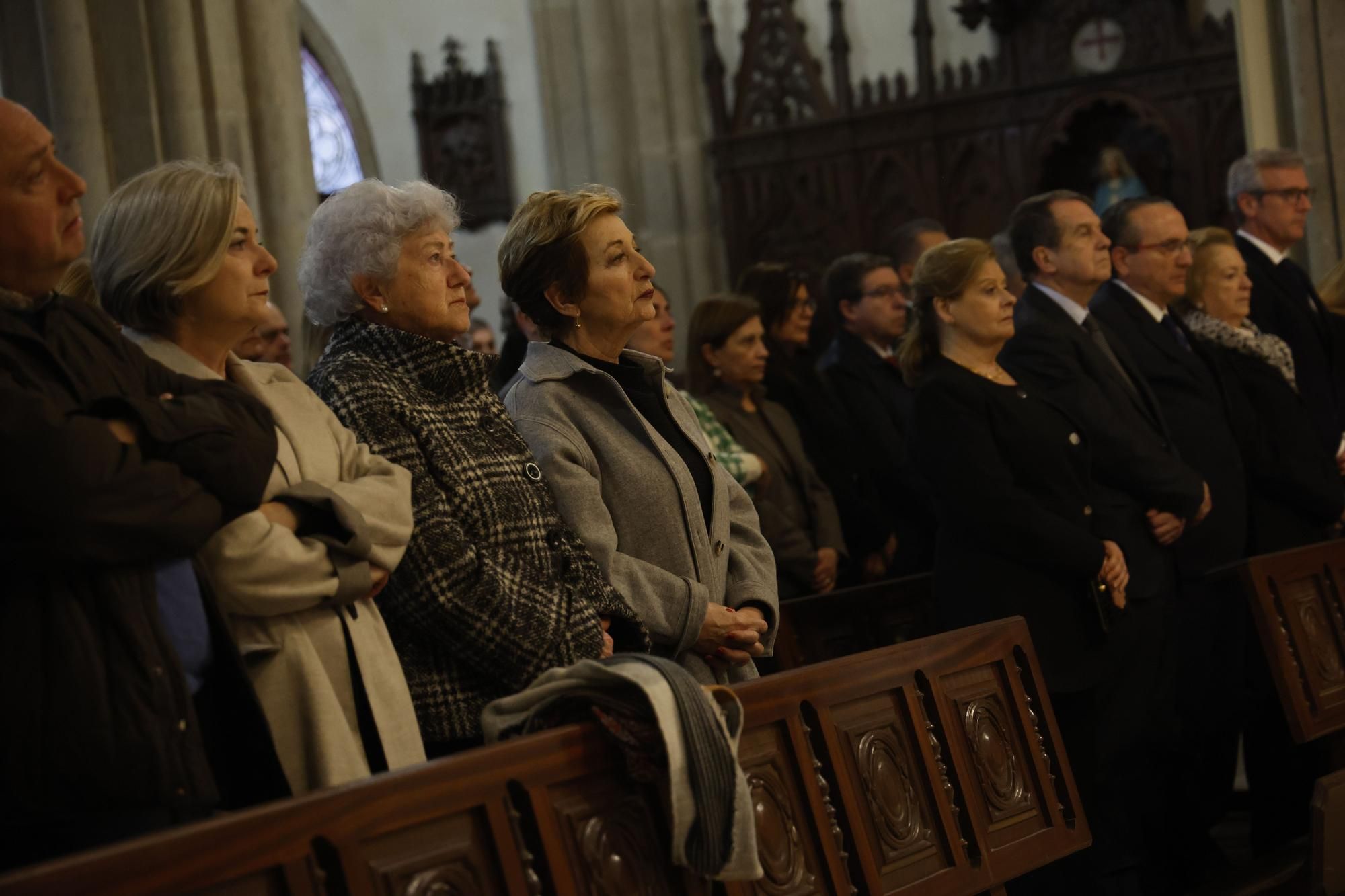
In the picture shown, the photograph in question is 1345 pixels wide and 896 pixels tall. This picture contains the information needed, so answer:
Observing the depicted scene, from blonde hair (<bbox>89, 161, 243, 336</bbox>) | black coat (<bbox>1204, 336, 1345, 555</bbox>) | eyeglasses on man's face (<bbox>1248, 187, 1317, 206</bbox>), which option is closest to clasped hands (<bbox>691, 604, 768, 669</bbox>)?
blonde hair (<bbox>89, 161, 243, 336</bbox>)

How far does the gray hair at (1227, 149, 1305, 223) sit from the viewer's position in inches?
226

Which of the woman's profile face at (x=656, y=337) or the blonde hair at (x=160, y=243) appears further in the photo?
the woman's profile face at (x=656, y=337)

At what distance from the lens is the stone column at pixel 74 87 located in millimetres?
5211

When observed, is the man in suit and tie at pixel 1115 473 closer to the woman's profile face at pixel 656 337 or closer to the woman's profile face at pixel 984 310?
the woman's profile face at pixel 984 310

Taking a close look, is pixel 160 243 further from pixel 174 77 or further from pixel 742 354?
pixel 174 77

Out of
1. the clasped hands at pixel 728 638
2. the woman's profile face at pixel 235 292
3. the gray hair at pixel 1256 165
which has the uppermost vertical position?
the gray hair at pixel 1256 165

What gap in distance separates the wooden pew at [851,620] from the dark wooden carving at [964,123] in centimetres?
559

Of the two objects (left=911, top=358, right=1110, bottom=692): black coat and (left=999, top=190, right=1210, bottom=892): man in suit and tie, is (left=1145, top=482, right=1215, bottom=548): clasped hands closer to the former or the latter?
(left=999, top=190, right=1210, bottom=892): man in suit and tie

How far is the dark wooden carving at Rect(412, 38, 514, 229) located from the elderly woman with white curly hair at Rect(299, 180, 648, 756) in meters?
8.21

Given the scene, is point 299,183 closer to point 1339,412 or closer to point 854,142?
point 1339,412

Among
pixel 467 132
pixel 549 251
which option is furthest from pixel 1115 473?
pixel 467 132

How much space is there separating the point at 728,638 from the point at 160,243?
4.14ft

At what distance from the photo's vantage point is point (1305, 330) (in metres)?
5.54

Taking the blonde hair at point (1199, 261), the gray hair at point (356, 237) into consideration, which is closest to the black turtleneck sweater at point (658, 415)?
the gray hair at point (356, 237)
